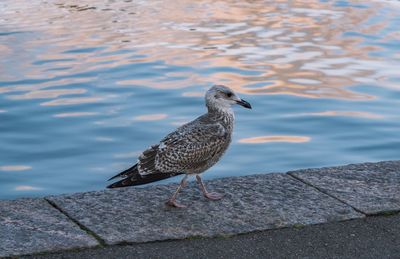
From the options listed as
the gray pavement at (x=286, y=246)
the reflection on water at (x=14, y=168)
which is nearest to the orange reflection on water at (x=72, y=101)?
the reflection on water at (x=14, y=168)

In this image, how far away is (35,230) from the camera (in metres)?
6.30

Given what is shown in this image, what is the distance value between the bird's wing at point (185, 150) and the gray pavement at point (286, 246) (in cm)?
91

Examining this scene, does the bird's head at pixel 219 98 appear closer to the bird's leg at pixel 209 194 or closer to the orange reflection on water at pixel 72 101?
the bird's leg at pixel 209 194

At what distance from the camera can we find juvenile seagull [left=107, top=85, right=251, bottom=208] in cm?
698

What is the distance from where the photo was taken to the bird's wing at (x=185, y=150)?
275 inches

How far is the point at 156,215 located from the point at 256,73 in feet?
32.9

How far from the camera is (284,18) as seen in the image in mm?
21766

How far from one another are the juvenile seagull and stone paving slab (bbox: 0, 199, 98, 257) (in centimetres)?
56

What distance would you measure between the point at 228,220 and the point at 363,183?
1.34 meters

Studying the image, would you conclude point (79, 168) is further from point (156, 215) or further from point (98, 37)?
point (98, 37)

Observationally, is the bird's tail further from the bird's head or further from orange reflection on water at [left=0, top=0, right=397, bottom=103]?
orange reflection on water at [left=0, top=0, right=397, bottom=103]

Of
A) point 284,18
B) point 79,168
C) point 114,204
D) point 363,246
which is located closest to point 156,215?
point 114,204

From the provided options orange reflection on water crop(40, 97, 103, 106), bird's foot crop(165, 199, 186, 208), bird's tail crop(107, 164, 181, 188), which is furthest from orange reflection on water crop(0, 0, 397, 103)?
bird's foot crop(165, 199, 186, 208)

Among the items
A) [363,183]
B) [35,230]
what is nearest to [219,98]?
[363,183]
